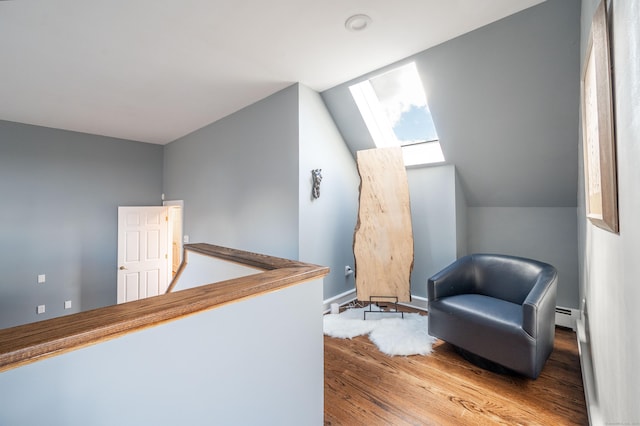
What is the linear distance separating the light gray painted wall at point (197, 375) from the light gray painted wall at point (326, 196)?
1748mm

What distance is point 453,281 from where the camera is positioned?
2.53 meters

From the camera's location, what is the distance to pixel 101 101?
3.27 m

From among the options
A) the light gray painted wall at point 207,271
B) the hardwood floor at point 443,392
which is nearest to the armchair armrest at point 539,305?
the hardwood floor at point 443,392

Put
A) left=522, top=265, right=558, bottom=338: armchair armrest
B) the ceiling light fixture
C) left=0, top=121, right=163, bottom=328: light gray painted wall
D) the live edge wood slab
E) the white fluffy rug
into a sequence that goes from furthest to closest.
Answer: left=0, top=121, right=163, bottom=328: light gray painted wall
the white fluffy rug
the ceiling light fixture
left=522, top=265, right=558, bottom=338: armchair armrest
the live edge wood slab

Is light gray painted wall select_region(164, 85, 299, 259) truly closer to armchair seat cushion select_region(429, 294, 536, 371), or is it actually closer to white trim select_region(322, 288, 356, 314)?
white trim select_region(322, 288, 356, 314)

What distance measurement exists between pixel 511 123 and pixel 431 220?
4.36 feet

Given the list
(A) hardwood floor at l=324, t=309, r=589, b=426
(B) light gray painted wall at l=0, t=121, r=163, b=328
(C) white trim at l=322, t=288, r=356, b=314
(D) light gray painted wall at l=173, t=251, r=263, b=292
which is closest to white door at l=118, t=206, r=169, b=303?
(B) light gray painted wall at l=0, t=121, r=163, b=328

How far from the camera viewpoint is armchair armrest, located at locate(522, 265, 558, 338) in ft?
5.98

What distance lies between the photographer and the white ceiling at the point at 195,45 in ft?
6.11

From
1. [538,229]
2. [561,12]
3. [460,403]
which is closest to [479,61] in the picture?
[561,12]

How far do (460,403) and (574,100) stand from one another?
2.52 meters

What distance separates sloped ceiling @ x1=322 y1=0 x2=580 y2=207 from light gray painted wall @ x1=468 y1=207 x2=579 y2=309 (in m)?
0.13

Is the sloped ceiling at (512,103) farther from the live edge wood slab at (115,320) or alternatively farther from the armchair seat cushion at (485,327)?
the live edge wood slab at (115,320)

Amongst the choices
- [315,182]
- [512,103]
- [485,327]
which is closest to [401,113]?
[512,103]
